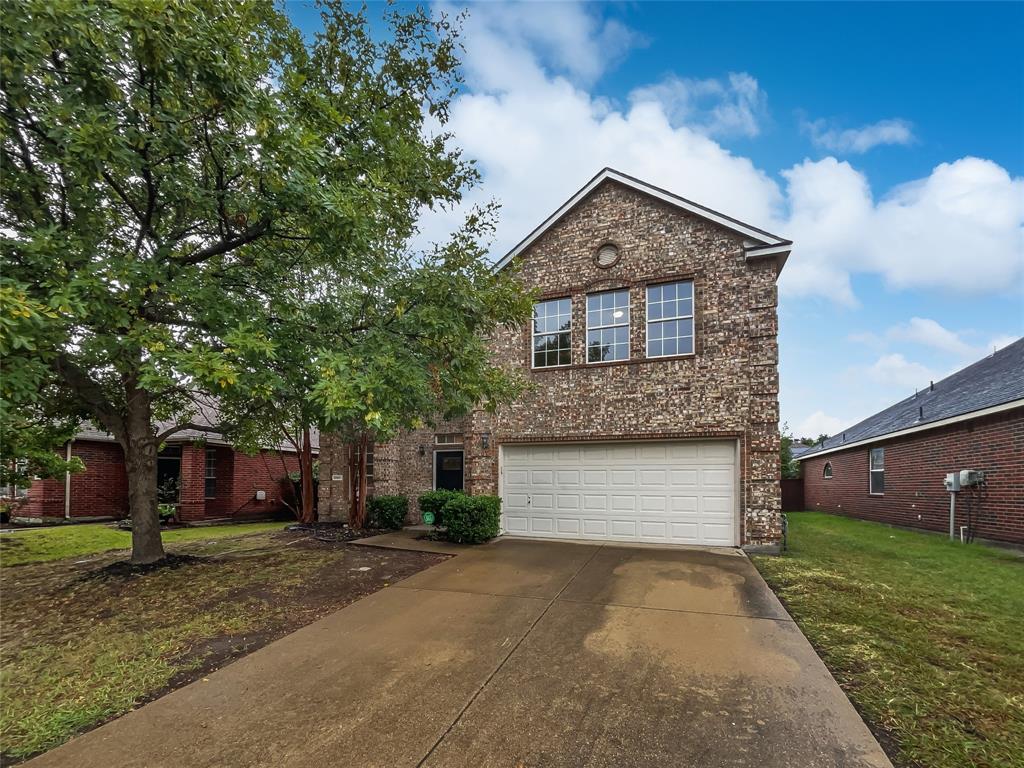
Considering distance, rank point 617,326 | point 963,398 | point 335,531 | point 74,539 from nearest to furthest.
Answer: point 74,539
point 617,326
point 335,531
point 963,398

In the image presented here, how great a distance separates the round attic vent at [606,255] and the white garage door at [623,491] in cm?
428

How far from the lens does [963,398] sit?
11.8 metres

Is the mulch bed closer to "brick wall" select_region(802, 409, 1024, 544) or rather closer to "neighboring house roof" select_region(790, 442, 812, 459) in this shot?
"brick wall" select_region(802, 409, 1024, 544)

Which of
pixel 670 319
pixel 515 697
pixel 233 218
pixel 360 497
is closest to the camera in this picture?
pixel 515 697

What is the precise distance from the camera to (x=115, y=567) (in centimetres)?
715

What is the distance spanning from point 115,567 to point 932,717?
994 cm

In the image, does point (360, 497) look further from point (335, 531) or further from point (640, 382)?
point (640, 382)

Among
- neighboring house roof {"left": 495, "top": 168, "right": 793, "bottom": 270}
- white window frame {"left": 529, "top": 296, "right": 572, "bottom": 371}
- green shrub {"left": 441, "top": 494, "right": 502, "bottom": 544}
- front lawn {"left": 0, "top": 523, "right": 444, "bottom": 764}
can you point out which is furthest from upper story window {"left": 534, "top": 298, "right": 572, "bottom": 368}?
front lawn {"left": 0, "top": 523, "right": 444, "bottom": 764}

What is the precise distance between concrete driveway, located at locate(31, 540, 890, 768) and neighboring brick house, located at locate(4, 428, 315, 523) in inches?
438

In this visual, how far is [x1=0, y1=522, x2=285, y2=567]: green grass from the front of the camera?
28.9 feet

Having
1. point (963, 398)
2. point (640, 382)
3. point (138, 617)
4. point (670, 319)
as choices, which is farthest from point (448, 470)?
point (963, 398)

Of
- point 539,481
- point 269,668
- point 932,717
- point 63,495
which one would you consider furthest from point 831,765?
point 63,495

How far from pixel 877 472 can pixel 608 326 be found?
12030 millimetres

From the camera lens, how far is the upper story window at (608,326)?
417 inches
